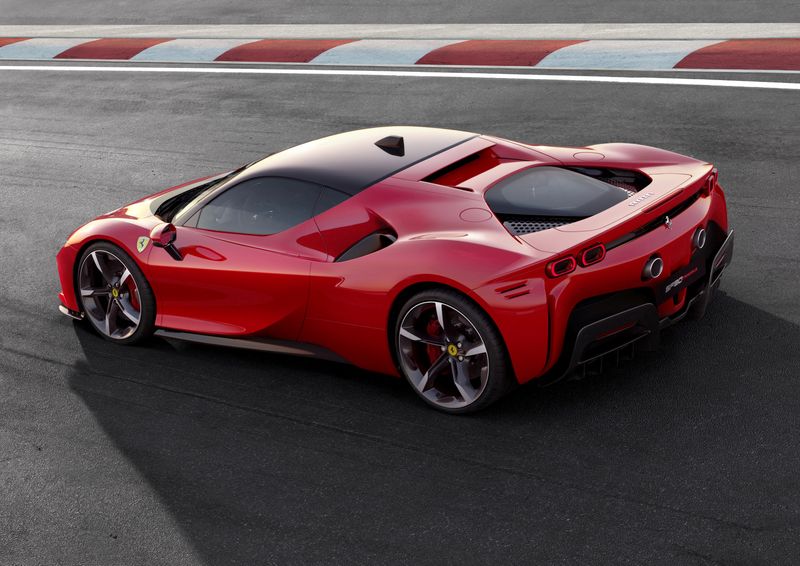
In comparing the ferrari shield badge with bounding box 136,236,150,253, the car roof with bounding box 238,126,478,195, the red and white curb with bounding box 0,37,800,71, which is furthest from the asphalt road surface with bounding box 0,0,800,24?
the ferrari shield badge with bounding box 136,236,150,253

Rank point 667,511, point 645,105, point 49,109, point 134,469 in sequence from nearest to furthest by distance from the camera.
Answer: point 667,511, point 134,469, point 645,105, point 49,109

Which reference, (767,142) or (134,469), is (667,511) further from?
(767,142)

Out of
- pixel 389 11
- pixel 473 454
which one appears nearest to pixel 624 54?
pixel 389 11

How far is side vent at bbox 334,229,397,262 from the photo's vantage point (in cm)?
570

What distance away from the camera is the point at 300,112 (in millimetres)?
12562

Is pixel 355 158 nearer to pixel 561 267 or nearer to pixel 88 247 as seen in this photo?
pixel 561 267

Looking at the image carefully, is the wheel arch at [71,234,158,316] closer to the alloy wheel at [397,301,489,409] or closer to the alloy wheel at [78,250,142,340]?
the alloy wheel at [78,250,142,340]

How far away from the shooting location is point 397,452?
5.34 m

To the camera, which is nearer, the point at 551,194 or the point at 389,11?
the point at 551,194

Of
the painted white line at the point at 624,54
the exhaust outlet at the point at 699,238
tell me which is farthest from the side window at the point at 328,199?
the painted white line at the point at 624,54

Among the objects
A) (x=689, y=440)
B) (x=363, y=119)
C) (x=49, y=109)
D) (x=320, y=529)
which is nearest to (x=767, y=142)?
(x=363, y=119)

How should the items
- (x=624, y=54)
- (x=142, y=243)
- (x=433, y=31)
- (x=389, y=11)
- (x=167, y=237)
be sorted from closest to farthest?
(x=167, y=237)
(x=142, y=243)
(x=624, y=54)
(x=433, y=31)
(x=389, y=11)

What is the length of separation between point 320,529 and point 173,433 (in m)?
1.38

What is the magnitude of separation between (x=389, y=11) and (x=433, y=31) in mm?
2049
